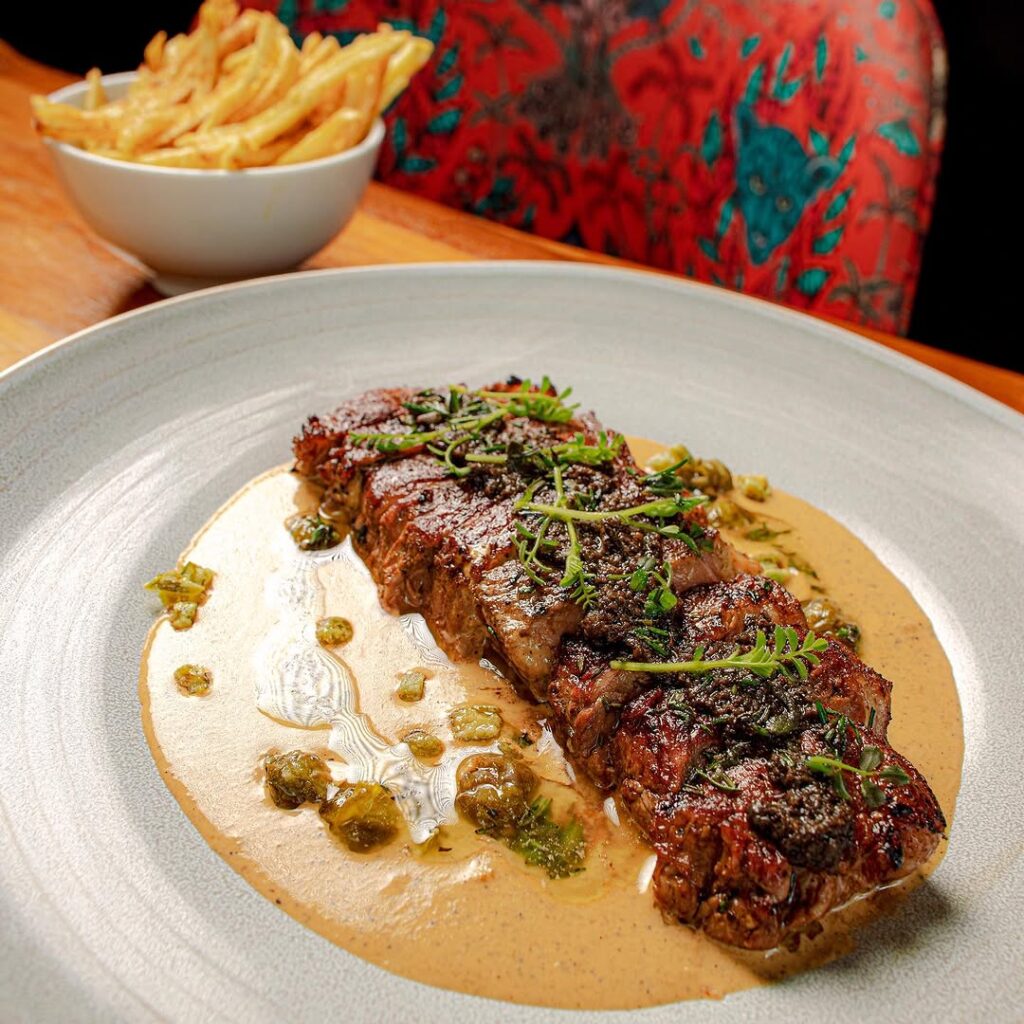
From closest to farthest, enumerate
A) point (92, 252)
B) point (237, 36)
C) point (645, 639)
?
point (645, 639) < point (237, 36) < point (92, 252)

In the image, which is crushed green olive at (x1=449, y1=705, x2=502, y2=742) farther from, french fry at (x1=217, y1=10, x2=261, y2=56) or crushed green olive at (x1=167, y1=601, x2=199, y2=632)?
french fry at (x1=217, y1=10, x2=261, y2=56)

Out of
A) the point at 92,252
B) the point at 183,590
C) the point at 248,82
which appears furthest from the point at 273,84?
the point at 183,590

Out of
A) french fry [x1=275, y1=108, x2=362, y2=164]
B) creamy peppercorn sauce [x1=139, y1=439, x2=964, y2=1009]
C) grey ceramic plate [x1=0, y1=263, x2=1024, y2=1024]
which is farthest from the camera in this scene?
french fry [x1=275, y1=108, x2=362, y2=164]

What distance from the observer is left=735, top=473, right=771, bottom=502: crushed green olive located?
3.34 meters

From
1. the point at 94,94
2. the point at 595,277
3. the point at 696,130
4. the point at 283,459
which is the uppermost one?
the point at 94,94

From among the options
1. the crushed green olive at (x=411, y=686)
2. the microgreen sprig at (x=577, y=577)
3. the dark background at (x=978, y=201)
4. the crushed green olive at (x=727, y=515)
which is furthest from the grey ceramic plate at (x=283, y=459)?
the dark background at (x=978, y=201)

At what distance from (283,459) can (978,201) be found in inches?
237

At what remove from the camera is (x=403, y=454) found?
9.89ft

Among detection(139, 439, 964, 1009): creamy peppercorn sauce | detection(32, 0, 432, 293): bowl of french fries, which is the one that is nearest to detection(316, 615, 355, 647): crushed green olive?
detection(139, 439, 964, 1009): creamy peppercorn sauce

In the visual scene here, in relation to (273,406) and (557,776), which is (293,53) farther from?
(557,776)

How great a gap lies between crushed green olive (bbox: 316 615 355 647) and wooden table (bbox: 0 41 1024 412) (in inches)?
63.9

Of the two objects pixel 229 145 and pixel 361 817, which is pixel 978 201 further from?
pixel 361 817

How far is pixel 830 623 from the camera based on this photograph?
9.29 feet

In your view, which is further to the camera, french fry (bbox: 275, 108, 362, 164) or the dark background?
the dark background
